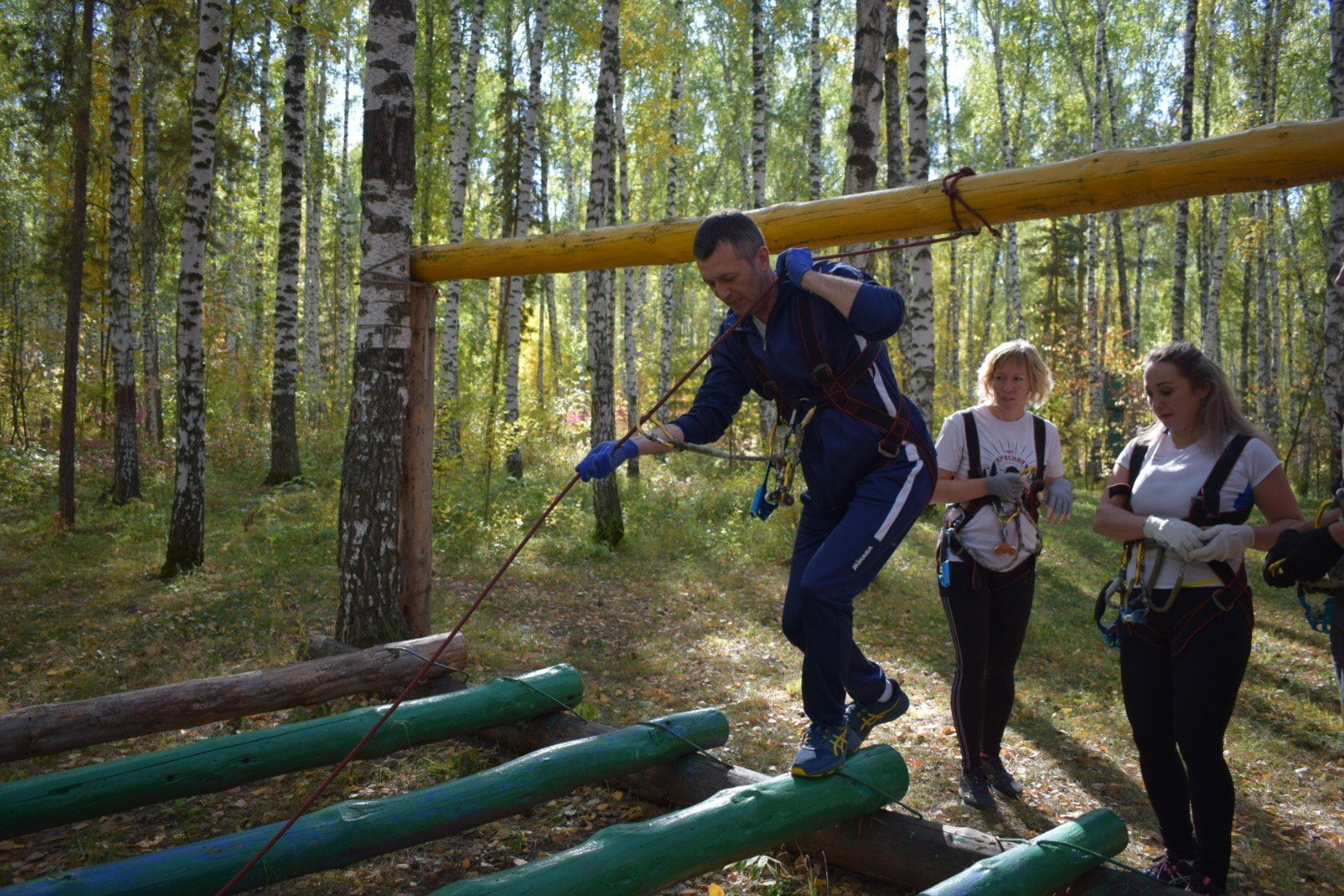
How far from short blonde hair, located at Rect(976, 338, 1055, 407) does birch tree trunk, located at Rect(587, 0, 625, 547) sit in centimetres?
638

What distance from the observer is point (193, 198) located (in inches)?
340

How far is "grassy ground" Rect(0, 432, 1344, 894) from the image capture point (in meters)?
4.08

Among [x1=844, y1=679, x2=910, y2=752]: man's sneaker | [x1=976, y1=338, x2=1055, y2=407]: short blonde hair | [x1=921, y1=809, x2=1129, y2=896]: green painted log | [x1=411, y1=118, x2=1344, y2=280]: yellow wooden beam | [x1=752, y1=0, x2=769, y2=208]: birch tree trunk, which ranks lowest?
[x1=921, y1=809, x2=1129, y2=896]: green painted log

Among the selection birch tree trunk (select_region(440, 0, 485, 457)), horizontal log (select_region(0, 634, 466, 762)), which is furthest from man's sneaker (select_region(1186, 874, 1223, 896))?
birch tree trunk (select_region(440, 0, 485, 457))

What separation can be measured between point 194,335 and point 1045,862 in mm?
8469

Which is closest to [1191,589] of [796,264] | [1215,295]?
[796,264]

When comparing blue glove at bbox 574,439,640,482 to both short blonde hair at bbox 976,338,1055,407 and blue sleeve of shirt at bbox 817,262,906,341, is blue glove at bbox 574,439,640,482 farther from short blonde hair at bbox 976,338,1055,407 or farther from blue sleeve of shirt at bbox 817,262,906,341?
short blonde hair at bbox 976,338,1055,407

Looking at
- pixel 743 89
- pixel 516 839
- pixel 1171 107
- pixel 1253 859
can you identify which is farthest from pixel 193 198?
pixel 1171 107

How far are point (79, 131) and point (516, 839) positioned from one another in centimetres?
962

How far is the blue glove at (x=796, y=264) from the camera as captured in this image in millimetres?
3357

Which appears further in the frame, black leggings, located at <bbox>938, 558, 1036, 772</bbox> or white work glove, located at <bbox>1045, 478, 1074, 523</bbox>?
black leggings, located at <bbox>938, 558, 1036, 772</bbox>

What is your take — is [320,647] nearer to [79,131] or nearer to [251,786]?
[251,786]

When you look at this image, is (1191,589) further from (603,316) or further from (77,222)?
(77,222)

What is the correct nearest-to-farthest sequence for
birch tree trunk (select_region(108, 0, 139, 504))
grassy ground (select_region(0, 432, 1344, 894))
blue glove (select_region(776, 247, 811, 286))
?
blue glove (select_region(776, 247, 811, 286)), grassy ground (select_region(0, 432, 1344, 894)), birch tree trunk (select_region(108, 0, 139, 504))
